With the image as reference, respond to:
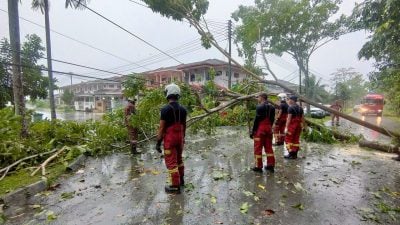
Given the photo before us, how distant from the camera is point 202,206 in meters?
4.55

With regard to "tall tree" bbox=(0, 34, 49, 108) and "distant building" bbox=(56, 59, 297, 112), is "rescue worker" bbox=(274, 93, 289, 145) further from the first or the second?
"tall tree" bbox=(0, 34, 49, 108)

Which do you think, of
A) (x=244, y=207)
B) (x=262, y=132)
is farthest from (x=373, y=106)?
(x=244, y=207)

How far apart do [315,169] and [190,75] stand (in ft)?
93.9

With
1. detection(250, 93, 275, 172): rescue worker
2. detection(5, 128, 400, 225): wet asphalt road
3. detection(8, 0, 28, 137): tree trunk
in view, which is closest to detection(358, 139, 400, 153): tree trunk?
detection(5, 128, 400, 225): wet asphalt road

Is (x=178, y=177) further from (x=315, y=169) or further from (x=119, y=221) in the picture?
(x=315, y=169)

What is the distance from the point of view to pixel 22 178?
6043 mm

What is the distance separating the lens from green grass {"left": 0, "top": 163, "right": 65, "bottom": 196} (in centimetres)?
543

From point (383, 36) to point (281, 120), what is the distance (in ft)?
21.8

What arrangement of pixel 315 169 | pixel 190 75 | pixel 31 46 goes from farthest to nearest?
pixel 190 75 < pixel 31 46 < pixel 315 169

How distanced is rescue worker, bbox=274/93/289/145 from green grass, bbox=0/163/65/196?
6.60 meters

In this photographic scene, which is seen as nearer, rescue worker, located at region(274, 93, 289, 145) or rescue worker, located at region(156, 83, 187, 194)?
rescue worker, located at region(156, 83, 187, 194)

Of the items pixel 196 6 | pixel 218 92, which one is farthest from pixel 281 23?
pixel 218 92

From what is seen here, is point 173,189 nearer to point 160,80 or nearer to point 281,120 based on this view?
point 281,120

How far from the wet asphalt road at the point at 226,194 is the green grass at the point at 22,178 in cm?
29
